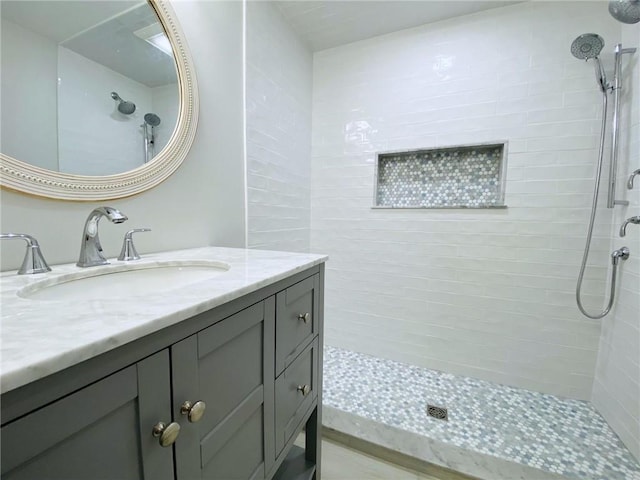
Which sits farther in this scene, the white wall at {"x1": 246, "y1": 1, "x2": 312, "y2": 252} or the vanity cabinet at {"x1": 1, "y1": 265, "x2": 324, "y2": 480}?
the white wall at {"x1": 246, "y1": 1, "x2": 312, "y2": 252}

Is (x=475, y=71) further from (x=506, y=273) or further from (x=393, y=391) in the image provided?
(x=393, y=391)

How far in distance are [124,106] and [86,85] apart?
0.12 metres

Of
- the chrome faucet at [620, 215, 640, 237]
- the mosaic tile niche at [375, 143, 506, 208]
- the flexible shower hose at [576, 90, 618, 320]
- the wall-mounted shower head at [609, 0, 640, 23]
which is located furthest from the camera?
the mosaic tile niche at [375, 143, 506, 208]

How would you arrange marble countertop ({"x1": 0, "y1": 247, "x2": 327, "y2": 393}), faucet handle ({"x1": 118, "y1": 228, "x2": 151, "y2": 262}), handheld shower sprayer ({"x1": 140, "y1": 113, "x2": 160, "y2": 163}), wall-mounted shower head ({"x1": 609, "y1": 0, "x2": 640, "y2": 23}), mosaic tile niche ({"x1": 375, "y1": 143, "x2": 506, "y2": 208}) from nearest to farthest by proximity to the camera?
1. marble countertop ({"x1": 0, "y1": 247, "x2": 327, "y2": 393})
2. faucet handle ({"x1": 118, "y1": 228, "x2": 151, "y2": 262})
3. handheld shower sprayer ({"x1": 140, "y1": 113, "x2": 160, "y2": 163})
4. wall-mounted shower head ({"x1": 609, "y1": 0, "x2": 640, "y2": 23})
5. mosaic tile niche ({"x1": 375, "y1": 143, "x2": 506, "y2": 208})

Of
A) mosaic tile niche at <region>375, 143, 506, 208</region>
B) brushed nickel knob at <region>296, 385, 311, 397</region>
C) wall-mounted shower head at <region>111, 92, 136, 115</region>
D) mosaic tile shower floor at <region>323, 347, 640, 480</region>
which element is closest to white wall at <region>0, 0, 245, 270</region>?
wall-mounted shower head at <region>111, 92, 136, 115</region>

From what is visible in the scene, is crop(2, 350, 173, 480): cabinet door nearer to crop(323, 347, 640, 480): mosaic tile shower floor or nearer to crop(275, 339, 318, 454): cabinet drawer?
crop(275, 339, 318, 454): cabinet drawer

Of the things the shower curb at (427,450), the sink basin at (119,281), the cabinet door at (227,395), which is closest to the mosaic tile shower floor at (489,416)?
the shower curb at (427,450)

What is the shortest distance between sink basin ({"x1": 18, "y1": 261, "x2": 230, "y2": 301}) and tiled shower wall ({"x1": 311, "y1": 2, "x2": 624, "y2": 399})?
1359 mm

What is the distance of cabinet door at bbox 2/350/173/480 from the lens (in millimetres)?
295

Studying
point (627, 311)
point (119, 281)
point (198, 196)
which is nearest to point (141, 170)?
point (198, 196)

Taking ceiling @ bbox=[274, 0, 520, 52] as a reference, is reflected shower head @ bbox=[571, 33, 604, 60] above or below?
below

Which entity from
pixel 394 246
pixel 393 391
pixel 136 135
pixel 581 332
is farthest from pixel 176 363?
pixel 581 332

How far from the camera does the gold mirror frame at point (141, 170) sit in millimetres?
702

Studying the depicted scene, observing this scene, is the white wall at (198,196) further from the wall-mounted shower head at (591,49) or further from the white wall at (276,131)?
the wall-mounted shower head at (591,49)
